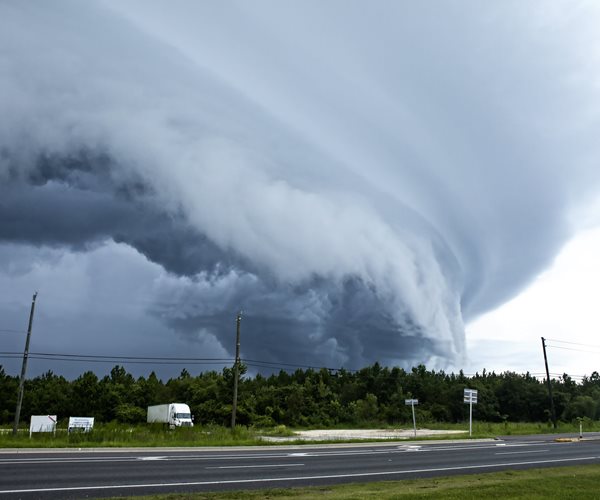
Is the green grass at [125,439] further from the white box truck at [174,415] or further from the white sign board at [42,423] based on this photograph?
the white box truck at [174,415]

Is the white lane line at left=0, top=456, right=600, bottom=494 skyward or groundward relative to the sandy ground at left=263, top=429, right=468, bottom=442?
skyward

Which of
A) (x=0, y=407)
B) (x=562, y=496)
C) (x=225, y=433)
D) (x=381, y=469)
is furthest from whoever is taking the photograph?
(x=0, y=407)

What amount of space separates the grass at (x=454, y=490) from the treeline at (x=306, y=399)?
61149 mm

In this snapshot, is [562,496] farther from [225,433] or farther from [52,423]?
[52,423]

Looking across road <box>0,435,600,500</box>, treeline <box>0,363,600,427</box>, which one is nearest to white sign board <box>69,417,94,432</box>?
road <box>0,435,600,500</box>

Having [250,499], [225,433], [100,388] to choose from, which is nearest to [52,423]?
[225,433]

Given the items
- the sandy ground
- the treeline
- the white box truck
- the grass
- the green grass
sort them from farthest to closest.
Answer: the treeline, the white box truck, the sandy ground, the green grass, the grass

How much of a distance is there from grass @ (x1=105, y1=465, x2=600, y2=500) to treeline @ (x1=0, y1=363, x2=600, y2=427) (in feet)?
201

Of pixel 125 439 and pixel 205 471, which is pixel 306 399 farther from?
pixel 205 471

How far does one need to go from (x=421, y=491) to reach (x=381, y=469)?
635 cm

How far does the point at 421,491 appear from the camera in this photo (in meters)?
13.1

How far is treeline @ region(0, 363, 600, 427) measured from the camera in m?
84.9

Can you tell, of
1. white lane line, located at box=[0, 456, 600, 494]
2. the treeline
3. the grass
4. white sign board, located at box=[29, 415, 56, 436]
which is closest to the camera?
the grass

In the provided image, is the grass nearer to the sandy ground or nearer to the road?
the road
